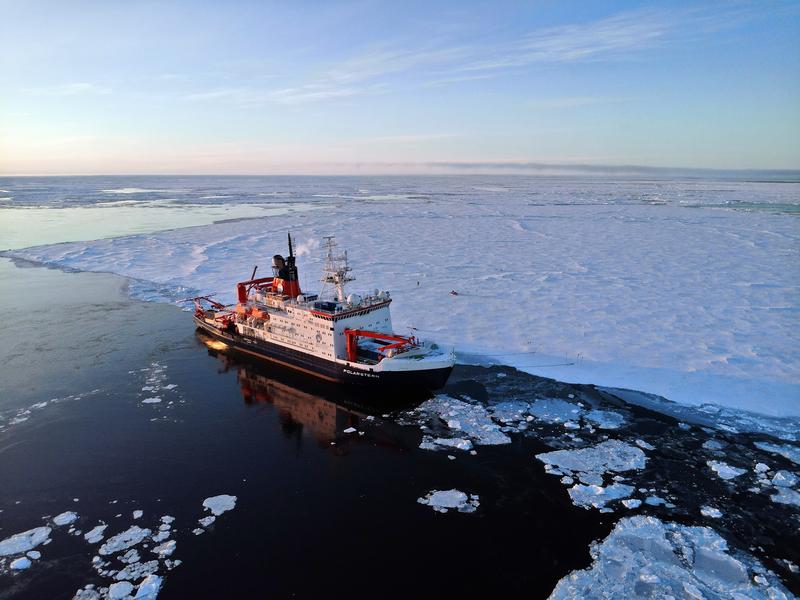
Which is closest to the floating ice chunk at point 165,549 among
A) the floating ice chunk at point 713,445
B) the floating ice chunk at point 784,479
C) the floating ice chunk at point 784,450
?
the floating ice chunk at point 713,445

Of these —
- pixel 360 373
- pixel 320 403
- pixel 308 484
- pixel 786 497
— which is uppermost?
pixel 360 373

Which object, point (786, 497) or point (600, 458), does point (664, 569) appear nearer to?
point (600, 458)

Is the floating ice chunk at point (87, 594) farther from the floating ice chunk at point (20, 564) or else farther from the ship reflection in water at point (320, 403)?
the ship reflection in water at point (320, 403)

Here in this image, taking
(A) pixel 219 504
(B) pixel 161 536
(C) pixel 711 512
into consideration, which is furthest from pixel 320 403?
(C) pixel 711 512

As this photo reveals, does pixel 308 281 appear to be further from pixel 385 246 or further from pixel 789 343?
pixel 789 343

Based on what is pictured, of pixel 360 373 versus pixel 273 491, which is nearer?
pixel 273 491
